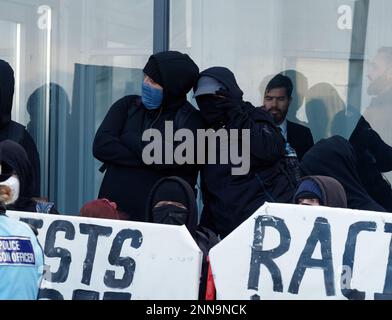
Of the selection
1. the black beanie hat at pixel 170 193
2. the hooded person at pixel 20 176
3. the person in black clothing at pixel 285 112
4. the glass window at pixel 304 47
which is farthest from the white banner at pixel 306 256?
the glass window at pixel 304 47

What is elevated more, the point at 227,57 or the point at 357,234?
the point at 227,57

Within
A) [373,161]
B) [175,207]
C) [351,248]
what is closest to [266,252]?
[351,248]

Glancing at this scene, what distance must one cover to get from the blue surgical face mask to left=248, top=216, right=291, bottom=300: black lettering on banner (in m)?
1.70

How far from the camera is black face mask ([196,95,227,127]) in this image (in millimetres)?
6332

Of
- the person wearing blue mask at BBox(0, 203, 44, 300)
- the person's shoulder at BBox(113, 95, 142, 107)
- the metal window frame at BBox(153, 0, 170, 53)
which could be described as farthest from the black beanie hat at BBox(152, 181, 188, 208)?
the metal window frame at BBox(153, 0, 170, 53)

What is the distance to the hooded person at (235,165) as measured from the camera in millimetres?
6203

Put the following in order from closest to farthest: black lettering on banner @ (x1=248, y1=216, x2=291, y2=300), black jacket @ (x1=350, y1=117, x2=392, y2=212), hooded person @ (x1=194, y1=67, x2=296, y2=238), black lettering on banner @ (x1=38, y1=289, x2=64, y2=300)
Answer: black lettering on banner @ (x1=248, y1=216, x2=291, y2=300)
black lettering on banner @ (x1=38, y1=289, x2=64, y2=300)
hooded person @ (x1=194, y1=67, x2=296, y2=238)
black jacket @ (x1=350, y1=117, x2=392, y2=212)

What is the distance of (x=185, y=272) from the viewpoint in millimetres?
5031

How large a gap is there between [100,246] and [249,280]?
0.73 m

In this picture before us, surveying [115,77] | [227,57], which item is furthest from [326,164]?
[115,77]

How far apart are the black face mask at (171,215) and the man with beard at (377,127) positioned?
197 centimetres

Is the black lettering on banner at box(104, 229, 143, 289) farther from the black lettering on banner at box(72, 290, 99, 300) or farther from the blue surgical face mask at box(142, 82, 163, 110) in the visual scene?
the blue surgical face mask at box(142, 82, 163, 110)
